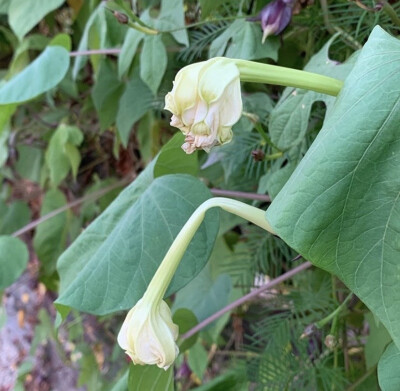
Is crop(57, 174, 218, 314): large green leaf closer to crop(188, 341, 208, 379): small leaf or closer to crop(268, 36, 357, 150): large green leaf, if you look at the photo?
crop(268, 36, 357, 150): large green leaf

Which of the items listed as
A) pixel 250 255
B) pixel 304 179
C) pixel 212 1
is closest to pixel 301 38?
pixel 212 1

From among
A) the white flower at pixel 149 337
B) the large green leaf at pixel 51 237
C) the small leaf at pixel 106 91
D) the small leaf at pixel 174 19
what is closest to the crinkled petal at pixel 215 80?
the white flower at pixel 149 337

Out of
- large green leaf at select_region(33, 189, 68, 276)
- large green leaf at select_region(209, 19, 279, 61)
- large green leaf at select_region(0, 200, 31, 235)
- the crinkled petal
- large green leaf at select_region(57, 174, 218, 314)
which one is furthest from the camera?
large green leaf at select_region(0, 200, 31, 235)

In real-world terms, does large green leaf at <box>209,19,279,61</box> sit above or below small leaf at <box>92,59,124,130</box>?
above

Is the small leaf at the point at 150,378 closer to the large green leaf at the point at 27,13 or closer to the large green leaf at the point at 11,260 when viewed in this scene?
the large green leaf at the point at 11,260

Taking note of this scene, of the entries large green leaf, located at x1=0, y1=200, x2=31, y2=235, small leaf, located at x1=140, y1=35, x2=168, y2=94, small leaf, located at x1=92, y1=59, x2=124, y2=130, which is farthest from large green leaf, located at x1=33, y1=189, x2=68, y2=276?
small leaf, located at x1=140, y1=35, x2=168, y2=94

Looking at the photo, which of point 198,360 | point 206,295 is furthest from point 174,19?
point 198,360
